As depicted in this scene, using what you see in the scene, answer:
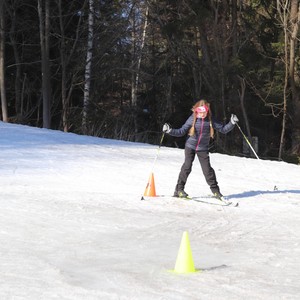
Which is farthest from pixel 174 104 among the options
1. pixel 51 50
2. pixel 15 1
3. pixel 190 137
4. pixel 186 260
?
pixel 186 260

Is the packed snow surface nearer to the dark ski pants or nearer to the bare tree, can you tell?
the dark ski pants

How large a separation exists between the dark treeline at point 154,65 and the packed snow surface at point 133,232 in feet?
43.9

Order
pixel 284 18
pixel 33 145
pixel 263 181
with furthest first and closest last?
pixel 284 18 < pixel 33 145 < pixel 263 181

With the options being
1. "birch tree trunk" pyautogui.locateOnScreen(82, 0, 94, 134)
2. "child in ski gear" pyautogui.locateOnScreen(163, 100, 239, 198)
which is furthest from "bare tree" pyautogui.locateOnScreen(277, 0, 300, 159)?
"child in ski gear" pyautogui.locateOnScreen(163, 100, 239, 198)

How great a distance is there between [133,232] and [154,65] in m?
29.7

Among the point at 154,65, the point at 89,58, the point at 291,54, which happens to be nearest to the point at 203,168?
the point at 291,54

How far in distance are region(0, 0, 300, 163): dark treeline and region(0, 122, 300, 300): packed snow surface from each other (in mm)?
13395

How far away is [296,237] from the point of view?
304 inches

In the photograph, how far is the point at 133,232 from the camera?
305 inches

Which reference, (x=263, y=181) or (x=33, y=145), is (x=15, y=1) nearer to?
(x=33, y=145)

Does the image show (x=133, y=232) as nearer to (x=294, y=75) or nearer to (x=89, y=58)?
(x=294, y=75)

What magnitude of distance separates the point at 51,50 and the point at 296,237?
28327 mm

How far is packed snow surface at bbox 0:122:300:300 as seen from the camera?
205 inches

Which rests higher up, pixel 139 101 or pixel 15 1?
pixel 15 1
